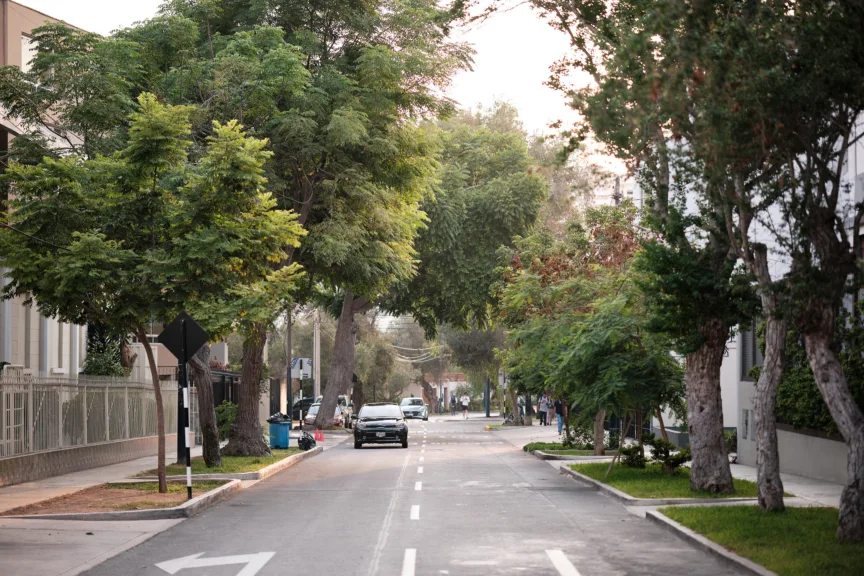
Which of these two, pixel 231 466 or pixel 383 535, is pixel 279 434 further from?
pixel 383 535

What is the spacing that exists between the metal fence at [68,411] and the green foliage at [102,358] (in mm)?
1464

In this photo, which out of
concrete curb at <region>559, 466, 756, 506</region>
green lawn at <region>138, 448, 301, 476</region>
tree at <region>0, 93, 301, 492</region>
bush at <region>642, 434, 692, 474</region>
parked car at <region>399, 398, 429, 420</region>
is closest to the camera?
concrete curb at <region>559, 466, 756, 506</region>

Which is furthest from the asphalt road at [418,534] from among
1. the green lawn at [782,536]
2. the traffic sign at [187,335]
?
the traffic sign at [187,335]

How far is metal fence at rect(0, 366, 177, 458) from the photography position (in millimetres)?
21609

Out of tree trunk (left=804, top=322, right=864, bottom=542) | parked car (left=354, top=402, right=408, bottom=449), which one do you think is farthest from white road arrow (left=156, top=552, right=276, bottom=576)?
parked car (left=354, top=402, right=408, bottom=449)

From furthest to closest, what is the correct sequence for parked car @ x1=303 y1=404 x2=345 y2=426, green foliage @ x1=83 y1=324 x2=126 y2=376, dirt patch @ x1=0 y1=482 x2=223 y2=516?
parked car @ x1=303 y1=404 x2=345 y2=426 → green foliage @ x1=83 y1=324 x2=126 y2=376 → dirt patch @ x1=0 y1=482 x2=223 y2=516

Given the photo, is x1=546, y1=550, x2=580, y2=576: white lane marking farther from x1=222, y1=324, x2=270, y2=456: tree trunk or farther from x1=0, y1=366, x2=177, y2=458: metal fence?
x1=222, y1=324, x2=270, y2=456: tree trunk

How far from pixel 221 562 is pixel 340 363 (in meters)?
40.0

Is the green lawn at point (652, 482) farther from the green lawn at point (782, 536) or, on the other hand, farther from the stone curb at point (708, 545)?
the stone curb at point (708, 545)

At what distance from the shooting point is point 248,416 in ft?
100

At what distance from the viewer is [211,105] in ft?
87.8

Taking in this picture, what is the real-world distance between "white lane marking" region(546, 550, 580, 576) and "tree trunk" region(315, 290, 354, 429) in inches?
1504

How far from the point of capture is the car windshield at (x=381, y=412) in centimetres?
3916

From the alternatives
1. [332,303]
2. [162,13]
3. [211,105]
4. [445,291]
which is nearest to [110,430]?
[211,105]
